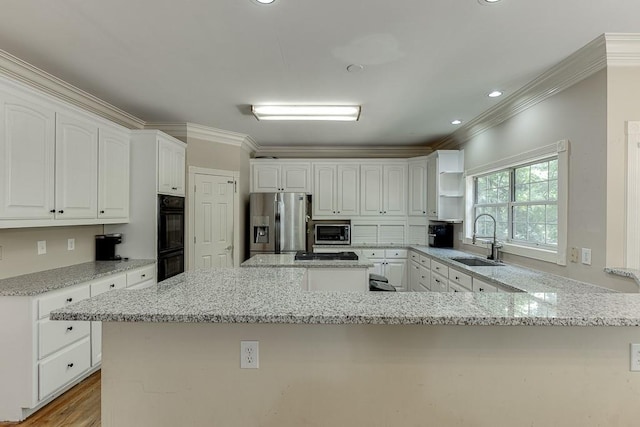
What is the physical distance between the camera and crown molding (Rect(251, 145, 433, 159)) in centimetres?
547

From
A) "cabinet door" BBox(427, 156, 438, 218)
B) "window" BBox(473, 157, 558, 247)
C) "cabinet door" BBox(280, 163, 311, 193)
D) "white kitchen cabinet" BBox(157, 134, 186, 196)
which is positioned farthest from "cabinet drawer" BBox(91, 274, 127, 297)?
"cabinet door" BBox(427, 156, 438, 218)

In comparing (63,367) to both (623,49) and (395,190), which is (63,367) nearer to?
(623,49)

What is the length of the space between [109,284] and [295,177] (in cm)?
315

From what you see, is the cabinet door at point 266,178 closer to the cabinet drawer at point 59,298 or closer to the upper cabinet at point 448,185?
the upper cabinet at point 448,185

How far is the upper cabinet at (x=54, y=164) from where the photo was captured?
7.03 feet

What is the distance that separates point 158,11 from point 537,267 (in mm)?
3500

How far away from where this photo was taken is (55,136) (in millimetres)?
2479

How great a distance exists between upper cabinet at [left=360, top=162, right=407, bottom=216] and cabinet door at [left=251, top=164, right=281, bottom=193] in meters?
1.44

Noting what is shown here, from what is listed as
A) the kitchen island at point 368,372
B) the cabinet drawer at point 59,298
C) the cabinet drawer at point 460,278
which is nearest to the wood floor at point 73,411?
the cabinet drawer at point 59,298

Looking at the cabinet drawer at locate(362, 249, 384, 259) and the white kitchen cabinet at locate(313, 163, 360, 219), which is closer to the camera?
the cabinet drawer at locate(362, 249, 384, 259)

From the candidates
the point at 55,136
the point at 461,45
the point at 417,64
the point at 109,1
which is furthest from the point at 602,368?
the point at 55,136

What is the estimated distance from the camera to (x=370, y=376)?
4.25 feet

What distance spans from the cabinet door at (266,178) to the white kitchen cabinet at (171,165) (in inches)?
53.7

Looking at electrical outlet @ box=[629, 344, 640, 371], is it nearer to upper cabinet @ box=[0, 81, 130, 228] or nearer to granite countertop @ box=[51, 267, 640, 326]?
granite countertop @ box=[51, 267, 640, 326]
